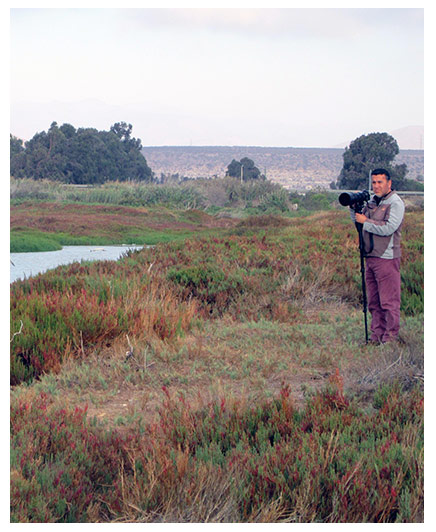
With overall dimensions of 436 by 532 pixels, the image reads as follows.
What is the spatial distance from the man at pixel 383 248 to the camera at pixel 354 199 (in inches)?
3.9

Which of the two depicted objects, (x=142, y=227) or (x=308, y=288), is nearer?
(x=308, y=288)

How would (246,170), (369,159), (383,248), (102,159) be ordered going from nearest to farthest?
(383,248)
(369,159)
(102,159)
(246,170)

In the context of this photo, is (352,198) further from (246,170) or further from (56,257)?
(246,170)

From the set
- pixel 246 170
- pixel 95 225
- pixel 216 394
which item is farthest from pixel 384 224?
pixel 246 170

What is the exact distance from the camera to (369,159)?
48125 mm

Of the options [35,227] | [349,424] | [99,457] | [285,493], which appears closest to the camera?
[285,493]

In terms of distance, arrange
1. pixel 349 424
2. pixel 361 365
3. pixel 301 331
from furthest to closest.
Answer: pixel 301 331
pixel 361 365
pixel 349 424

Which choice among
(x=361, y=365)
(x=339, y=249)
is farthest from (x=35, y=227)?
(x=361, y=365)

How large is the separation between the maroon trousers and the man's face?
711 mm

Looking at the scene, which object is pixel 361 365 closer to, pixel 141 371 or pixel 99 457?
pixel 141 371

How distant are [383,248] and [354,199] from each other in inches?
25.6

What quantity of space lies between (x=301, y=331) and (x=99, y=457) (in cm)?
460

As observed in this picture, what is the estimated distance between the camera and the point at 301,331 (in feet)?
27.1

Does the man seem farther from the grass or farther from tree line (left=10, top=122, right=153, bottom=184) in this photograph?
tree line (left=10, top=122, right=153, bottom=184)
